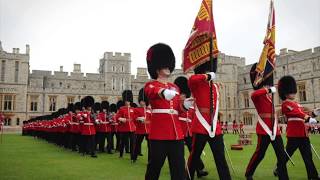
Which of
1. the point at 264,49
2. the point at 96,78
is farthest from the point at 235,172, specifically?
the point at 96,78

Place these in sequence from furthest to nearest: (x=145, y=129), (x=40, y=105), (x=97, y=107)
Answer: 1. (x=40, y=105)
2. (x=97, y=107)
3. (x=145, y=129)

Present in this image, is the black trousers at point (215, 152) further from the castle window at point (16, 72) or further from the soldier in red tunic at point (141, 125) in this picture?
the castle window at point (16, 72)

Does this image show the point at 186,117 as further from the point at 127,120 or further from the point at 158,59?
the point at 158,59

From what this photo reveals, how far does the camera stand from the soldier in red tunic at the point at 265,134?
18.6 ft

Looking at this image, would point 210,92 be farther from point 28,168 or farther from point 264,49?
point 28,168

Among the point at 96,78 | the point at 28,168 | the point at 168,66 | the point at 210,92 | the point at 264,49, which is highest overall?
the point at 96,78

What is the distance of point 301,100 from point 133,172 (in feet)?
121

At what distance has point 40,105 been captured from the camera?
49500 mm

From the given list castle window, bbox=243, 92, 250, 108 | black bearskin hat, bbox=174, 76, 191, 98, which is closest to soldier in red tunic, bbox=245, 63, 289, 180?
black bearskin hat, bbox=174, 76, 191, 98

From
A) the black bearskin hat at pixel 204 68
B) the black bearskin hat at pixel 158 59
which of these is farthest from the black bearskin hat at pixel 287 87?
the black bearskin hat at pixel 158 59

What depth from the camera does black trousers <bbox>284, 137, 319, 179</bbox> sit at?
6223mm

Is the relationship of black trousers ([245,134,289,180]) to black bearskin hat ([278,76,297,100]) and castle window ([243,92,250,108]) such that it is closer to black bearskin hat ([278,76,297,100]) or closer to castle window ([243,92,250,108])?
black bearskin hat ([278,76,297,100])

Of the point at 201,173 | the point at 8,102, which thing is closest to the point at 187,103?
the point at 201,173

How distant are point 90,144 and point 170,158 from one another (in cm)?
672
